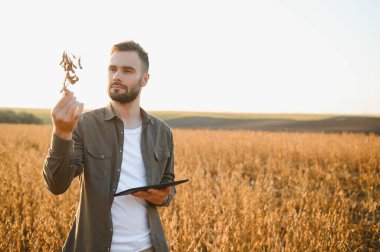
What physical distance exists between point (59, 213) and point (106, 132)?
206 centimetres

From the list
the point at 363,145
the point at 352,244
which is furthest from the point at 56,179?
the point at 363,145

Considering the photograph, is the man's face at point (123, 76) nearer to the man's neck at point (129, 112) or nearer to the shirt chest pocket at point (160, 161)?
the man's neck at point (129, 112)

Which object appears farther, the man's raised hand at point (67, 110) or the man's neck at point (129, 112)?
the man's neck at point (129, 112)

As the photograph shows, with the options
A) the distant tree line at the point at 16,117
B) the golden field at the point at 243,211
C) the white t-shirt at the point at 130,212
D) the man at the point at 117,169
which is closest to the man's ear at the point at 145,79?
the man at the point at 117,169

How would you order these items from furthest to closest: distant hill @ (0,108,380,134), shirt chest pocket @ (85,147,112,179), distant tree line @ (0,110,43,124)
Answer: distant tree line @ (0,110,43,124) < distant hill @ (0,108,380,134) < shirt chest pocket @ (85,147,112,179)

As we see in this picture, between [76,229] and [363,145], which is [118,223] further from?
[363,145]

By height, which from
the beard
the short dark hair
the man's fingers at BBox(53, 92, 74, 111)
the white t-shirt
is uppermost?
the short dark hair

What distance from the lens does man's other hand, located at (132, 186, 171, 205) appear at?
150 cm

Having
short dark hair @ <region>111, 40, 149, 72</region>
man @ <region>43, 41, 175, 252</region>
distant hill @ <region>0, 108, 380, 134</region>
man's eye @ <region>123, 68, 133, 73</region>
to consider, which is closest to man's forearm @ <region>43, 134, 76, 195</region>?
man @ <region>43, 41, 175, 252</region>

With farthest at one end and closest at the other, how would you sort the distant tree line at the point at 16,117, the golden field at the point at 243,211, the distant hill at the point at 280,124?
1. the distant tree line at the point at 16,117
2. the distant hill at the point at 280,124
3. the golden field at the point at 243,211

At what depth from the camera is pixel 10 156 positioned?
21.6 ft

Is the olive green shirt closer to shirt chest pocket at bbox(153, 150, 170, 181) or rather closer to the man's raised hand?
shirt chest pocket at bbox(153, 150, 170, 181)

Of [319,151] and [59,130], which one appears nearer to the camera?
[59,130]

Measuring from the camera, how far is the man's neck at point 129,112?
181cm
